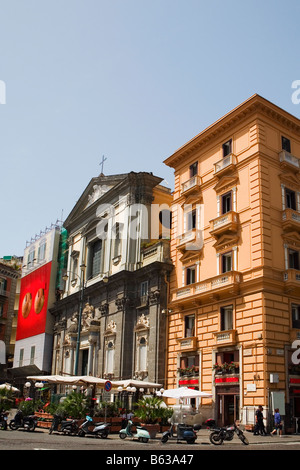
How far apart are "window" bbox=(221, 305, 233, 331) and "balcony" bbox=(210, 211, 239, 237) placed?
465 cm

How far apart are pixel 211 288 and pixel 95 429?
1180cm

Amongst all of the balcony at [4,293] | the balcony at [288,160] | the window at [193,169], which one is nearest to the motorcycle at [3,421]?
→ the window at [193,169]

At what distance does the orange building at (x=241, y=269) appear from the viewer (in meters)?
26.7

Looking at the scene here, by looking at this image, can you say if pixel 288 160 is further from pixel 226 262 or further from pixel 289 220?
pixel 226 262

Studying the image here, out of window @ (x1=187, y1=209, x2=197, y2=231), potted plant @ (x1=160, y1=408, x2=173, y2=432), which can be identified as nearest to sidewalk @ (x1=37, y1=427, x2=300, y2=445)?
potted plant @ (x1=160, y1=408, x2=173, y2=432)

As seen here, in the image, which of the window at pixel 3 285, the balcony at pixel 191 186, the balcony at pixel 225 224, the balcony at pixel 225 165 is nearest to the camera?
the balcony at pixel 225 224

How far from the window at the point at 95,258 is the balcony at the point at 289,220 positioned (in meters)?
20.2

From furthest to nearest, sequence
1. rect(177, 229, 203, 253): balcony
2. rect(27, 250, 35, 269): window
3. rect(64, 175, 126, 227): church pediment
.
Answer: rect(27, 250, 35, 269): window < rect(64, 175, 126, 227): church pediment < rect(177, 229, 203, 253): balcony

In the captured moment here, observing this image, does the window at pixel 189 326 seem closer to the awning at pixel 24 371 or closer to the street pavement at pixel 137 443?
the street pavement at pixel 137 443

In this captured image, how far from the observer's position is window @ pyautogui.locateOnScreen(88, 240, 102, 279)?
45.6 meters

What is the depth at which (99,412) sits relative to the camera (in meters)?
25.9

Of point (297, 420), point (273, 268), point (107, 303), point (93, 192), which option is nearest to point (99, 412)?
point (297, 420)

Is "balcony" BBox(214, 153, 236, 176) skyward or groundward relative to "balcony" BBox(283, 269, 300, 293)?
skyward

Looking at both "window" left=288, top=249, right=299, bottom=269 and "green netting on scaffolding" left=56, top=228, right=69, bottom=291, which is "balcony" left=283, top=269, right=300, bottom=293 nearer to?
"window" left=288, top=249, right=299, bottom=269
